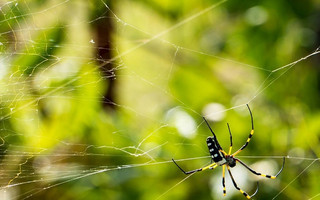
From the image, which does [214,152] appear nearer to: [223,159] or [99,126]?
[223,159]

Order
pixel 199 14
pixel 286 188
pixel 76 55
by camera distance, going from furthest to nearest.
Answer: pixel 199 14 < pixel 76 55 < pixel 286 188

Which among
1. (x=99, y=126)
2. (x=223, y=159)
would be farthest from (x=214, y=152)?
(x=99, y=126)

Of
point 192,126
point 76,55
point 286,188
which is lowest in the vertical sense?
point 286,188

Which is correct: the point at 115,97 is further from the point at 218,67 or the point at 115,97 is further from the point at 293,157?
the point at 293,157

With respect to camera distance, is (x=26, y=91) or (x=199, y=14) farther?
(x=199, y=14)

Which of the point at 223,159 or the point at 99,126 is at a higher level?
the point at 99,126

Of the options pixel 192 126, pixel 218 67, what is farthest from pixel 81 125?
pixel 218 67

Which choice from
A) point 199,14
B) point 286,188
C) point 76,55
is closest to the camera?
point 286,188

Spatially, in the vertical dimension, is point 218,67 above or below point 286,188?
above
